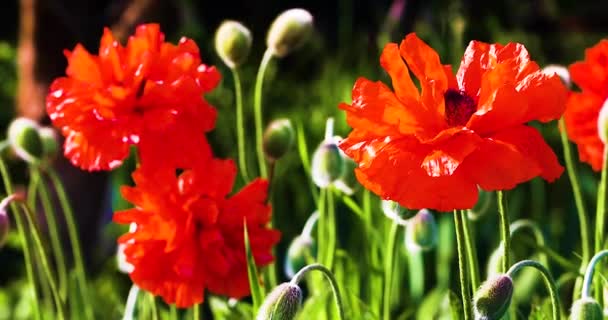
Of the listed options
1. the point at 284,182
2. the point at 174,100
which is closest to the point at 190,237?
the point at 174,100

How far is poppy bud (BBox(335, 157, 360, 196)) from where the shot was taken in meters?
1.31

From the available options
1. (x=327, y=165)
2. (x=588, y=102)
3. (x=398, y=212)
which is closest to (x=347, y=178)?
(x=327, y=165)

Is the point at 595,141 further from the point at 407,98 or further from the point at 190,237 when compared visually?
the point at 190,237

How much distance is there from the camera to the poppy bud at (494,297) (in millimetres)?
922

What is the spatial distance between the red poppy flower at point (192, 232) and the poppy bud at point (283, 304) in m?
0.17

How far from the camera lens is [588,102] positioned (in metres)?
1.22

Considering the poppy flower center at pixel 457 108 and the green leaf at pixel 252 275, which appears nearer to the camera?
the poppy flower center at pixel 457 108

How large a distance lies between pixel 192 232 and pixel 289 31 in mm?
323

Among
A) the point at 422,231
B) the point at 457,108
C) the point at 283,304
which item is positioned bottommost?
the point at 422,231

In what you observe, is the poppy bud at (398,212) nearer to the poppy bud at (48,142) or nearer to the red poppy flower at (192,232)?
the red poppy flower at (192,232)

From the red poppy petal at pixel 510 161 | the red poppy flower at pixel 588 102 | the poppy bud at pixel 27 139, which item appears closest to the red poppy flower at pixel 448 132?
the red poppy petal at pixel 510 161

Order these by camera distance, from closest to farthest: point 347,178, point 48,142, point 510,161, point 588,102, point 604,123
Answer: point 510,161, point 604,123, point 588,102, point 347,178, point 48,142

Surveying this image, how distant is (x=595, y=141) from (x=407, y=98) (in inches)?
13.2

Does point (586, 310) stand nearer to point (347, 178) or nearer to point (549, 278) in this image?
point (549, 278)
